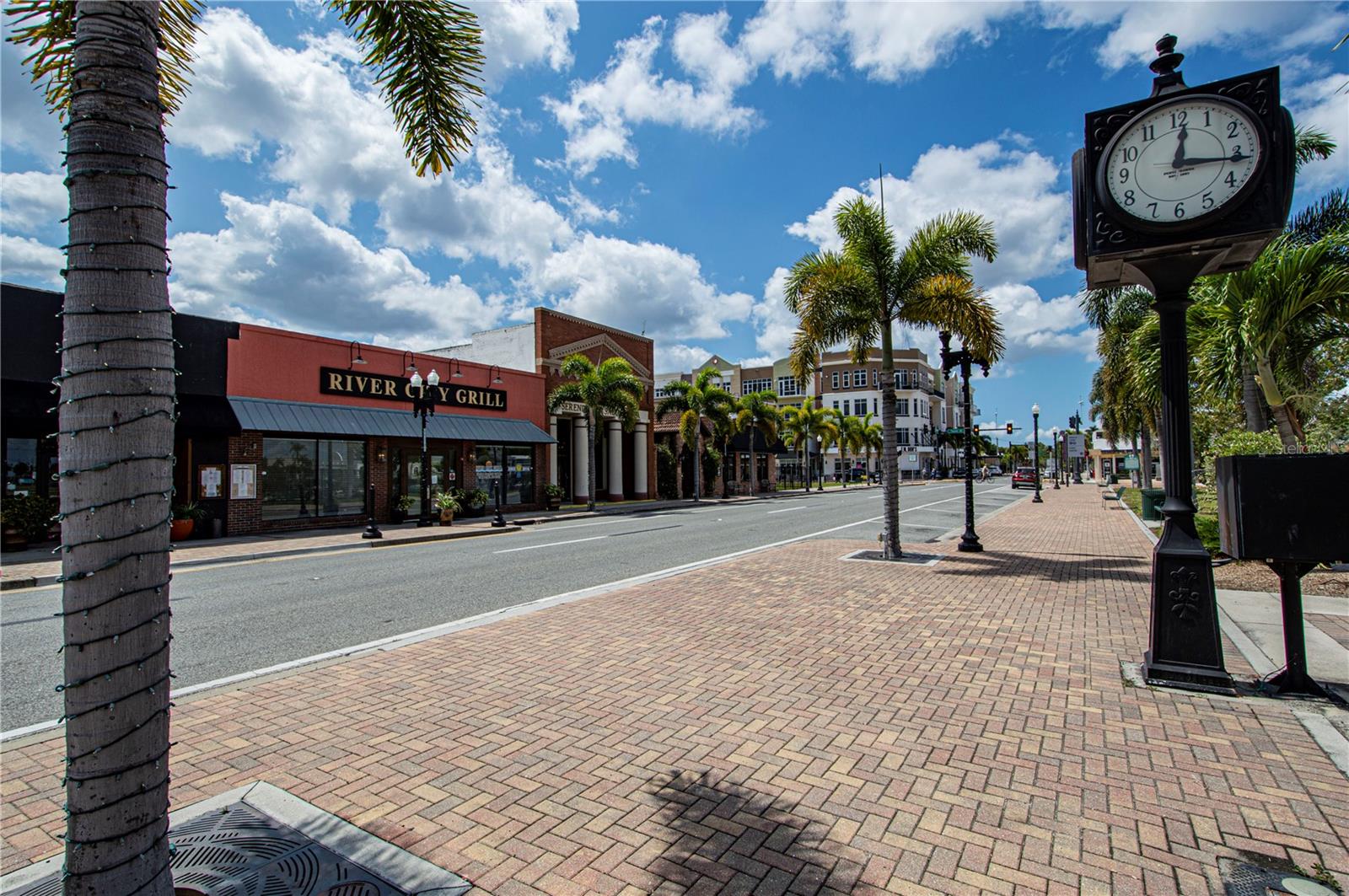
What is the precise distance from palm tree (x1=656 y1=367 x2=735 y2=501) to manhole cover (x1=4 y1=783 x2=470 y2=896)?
1339 inches

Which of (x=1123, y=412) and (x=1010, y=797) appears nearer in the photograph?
(x=1010, y=797)

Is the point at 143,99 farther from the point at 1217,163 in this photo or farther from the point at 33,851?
the point at 1217,163

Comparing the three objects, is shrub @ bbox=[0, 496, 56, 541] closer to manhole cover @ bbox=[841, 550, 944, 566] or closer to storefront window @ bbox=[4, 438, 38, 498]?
storefront window @ bbox=[4, 438, 38, 498]

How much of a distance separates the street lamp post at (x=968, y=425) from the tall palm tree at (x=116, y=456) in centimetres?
1289

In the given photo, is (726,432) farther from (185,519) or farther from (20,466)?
(20,466)

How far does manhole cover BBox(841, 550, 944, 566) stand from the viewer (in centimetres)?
1195

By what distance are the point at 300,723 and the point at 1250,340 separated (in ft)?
37.2

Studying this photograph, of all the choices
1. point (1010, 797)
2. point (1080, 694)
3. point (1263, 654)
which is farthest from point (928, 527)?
point (1010, 797)

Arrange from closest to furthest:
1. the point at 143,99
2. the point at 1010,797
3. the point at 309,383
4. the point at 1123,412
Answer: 1. the point at 143,99
2. the point at 1010,797
3. the point at 309,383
4. the point at 1123,412

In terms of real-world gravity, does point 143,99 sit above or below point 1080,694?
above

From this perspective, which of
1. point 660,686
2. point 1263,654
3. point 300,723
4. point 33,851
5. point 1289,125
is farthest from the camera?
point 1263,654

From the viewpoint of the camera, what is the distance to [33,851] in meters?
2.95

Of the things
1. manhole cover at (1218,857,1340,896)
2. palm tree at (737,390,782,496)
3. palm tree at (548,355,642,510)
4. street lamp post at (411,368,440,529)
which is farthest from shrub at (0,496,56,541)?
palm tree at (737,390,782,496)

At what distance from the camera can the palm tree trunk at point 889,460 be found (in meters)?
12.3
